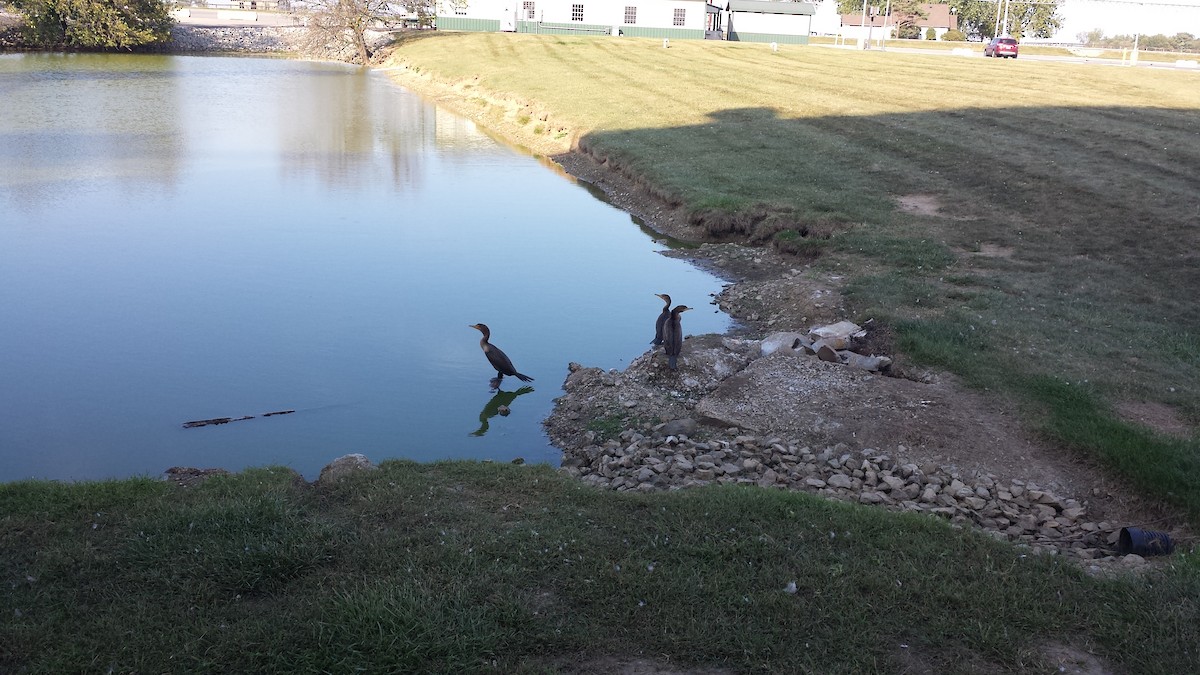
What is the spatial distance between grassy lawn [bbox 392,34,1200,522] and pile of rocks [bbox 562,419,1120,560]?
95 cm

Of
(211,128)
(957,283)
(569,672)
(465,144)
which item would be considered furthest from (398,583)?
(211,128)

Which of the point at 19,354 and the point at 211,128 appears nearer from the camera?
the point at 19,354

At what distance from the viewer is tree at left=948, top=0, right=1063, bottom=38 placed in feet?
327

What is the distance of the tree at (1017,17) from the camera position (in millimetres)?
99750

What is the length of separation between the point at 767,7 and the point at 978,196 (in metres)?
64.0

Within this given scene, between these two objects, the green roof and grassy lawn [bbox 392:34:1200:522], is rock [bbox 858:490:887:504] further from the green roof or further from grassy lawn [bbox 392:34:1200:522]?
the green roof

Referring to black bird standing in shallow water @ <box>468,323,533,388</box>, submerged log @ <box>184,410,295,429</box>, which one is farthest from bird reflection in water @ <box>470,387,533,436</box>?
submerged log @ <box>184,410,295,429</box>

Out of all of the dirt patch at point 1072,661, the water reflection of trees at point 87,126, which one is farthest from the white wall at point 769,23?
the dirt patch at point 1072,661

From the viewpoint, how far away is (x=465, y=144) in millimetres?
28703

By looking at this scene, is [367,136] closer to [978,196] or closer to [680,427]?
[978,196]

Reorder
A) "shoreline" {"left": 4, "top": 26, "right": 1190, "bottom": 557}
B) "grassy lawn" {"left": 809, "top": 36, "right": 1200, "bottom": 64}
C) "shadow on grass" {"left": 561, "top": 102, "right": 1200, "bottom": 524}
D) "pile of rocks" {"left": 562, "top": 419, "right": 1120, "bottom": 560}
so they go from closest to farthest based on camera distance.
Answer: "pile of rocks" {"left": 562, "top": 419, "right": 1120, "bottom": 560} → "shoreline" {"left": 4, "top": 26, "right": 1190, "bottom": 557} → "shadow on grass" {"left": 561, "top": 102, "right": 1200, "bottom": 524} → "grassy lawn" {"left": 809, "top": 36, "right": 1200, "bottom": 64}

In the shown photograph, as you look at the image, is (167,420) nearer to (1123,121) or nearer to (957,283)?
(957,283)

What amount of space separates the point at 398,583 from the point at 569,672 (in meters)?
1.20

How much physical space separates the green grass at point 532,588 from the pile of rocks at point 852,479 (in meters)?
0.98
